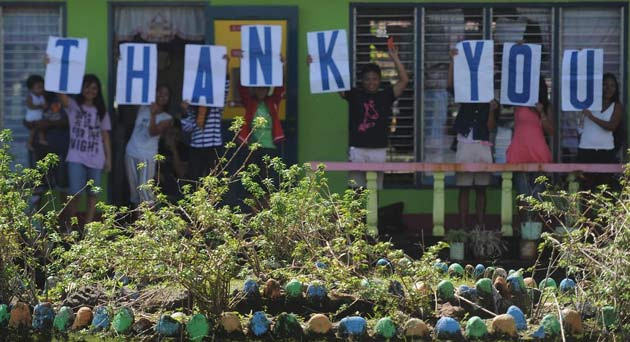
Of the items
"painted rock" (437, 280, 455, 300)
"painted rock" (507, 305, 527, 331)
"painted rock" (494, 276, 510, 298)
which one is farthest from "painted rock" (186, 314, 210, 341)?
"painted rock" (494, 276, 510, 298)

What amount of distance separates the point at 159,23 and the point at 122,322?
649cm

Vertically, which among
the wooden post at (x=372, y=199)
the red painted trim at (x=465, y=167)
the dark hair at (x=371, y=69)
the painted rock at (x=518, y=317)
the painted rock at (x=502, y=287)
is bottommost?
the painted rock at (x=518, y=317)

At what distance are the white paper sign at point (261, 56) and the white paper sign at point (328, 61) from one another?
12.6 inches

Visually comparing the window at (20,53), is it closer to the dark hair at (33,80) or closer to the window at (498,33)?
the dark hair at (33,80)

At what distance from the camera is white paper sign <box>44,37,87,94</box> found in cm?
1068

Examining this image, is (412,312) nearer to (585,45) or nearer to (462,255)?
(462,255)

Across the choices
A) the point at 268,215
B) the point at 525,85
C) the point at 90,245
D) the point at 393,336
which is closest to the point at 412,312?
the point at 393,336

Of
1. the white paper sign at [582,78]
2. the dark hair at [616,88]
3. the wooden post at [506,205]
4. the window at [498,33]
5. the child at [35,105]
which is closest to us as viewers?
the wooden post at [506,205]

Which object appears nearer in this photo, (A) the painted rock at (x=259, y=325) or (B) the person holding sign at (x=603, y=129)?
(A) the painted rock at (x=259, y=325)

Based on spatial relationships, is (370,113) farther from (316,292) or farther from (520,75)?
(316,292)

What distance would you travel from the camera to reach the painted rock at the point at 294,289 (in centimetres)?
621

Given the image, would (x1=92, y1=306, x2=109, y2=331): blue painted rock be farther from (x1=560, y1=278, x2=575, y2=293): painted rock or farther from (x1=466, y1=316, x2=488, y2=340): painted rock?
(x1=560, y1=278, x2=575, y2=293): painted rock

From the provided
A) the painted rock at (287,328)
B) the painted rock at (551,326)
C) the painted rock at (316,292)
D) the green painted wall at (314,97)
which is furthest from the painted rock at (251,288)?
the green painted wall at (314,97)

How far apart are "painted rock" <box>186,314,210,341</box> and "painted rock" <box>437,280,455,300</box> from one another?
1.36 meters
